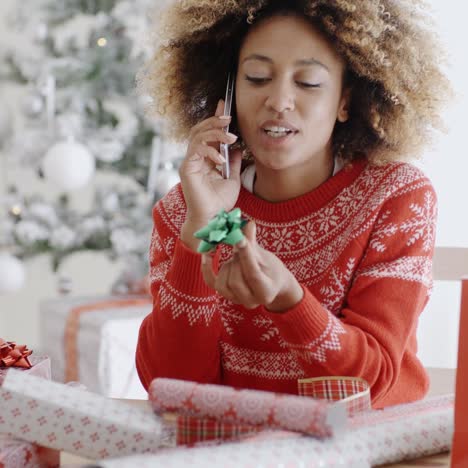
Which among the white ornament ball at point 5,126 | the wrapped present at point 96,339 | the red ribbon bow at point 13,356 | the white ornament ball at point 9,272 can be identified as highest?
the white ornament ball at point 5,126

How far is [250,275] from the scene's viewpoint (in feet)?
3.09

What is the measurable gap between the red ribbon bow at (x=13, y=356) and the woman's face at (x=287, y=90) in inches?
20.2

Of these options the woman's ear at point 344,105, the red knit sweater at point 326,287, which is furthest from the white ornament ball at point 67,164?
the woman's ear at point 344,105

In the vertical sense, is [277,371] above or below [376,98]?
below

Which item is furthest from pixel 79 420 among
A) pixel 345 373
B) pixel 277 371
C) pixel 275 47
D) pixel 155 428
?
pixel 275 47

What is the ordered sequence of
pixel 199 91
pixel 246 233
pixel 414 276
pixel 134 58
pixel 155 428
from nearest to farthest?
pixel 155 428
pixel 246 233
pixel 414 276
pixel 199 91
pixel 134 58

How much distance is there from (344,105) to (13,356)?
0.73 meters

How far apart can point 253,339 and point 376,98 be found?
0.47 m

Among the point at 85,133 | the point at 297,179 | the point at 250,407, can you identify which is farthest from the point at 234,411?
the point at 85,133

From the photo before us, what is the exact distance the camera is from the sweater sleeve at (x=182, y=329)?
4.17ft

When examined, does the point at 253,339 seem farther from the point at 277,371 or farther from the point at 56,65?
the point at 56,65

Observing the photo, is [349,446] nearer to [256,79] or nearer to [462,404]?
[462,404]

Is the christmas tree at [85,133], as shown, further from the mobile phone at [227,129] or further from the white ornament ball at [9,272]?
the mobile phone at [227,129]

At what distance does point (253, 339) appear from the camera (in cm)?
135
